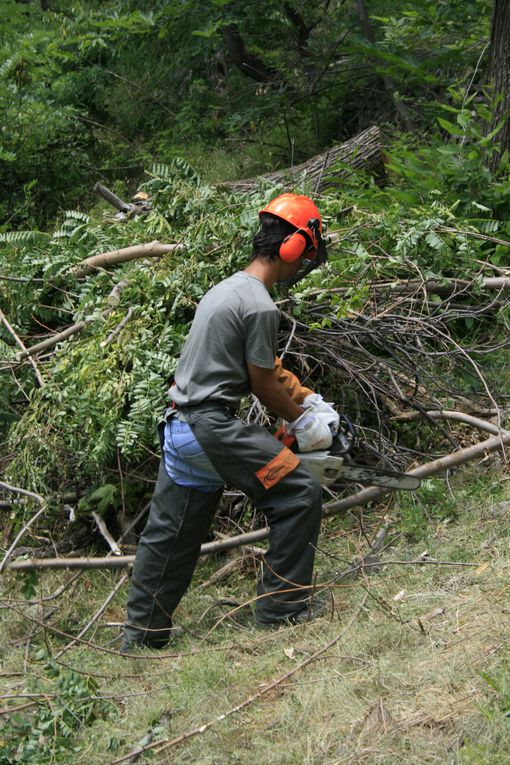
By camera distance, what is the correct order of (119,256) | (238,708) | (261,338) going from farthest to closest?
(119,256) < (261,338) < (238,708)

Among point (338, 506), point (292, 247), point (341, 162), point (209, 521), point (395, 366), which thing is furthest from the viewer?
point (341, 162)

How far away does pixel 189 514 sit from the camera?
432 centimetres

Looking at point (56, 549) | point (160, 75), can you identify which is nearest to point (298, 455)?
point (56, 549)

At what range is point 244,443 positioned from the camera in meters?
4.05

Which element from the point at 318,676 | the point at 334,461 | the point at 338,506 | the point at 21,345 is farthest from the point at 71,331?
the point at 318,676

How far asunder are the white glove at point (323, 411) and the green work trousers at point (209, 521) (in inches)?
10.2

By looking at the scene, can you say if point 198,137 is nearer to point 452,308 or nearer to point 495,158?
point 495,158

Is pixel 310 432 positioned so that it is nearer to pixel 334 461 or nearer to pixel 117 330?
pixel 334 461

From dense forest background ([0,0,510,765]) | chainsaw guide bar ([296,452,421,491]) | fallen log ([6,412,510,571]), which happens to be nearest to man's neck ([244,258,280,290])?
chainsaw guide bar ([296,452,421,491])

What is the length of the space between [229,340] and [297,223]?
0.65 metres

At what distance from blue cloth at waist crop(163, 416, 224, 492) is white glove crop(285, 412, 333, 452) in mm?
424

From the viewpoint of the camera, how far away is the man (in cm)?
403

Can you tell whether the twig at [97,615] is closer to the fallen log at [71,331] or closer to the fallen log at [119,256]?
the fallen log at [71,331]

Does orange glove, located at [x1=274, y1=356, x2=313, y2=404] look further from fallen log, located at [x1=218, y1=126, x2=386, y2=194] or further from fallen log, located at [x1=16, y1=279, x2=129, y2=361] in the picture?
fallen log, located at [x1=218, y1=126, x2=386, y2=194]
